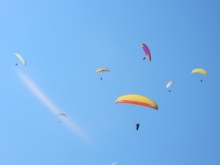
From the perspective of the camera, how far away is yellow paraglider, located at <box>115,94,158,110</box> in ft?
77.7

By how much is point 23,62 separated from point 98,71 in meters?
9.75

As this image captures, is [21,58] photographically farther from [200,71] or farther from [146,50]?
[200,71]

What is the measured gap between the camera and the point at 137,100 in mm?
24359

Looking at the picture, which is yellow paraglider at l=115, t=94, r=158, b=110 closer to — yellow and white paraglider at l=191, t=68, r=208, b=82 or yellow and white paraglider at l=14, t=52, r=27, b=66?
yellow and white paraglider at l=191, t=68, r=208, b=82

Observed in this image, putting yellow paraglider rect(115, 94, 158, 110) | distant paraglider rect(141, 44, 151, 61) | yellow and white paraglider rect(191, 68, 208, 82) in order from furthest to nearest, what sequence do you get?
yellow and white paraglider rect(191, 68, 208, 82) → distant paraglider rect(141, 44, 151, 61) → yellow paraglider rect(115, 94, 158, 110)

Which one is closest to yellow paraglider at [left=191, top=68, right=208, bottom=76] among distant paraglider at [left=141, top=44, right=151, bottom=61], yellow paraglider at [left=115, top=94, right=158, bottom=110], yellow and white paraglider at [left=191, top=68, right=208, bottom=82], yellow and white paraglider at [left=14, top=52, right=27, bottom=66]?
yellow and white paraglider at [left=191, top=68, right=208, bottom=82]

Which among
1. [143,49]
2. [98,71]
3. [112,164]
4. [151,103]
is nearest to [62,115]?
[98,71]

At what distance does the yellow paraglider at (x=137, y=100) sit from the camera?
77.7 feet

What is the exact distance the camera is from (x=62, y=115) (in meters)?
36.6

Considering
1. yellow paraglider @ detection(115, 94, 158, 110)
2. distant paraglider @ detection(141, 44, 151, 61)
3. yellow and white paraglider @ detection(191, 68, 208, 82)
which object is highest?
distant paraglider @ detection(141, 44, 151, 61)

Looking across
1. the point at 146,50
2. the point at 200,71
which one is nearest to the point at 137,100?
the point at 146,50

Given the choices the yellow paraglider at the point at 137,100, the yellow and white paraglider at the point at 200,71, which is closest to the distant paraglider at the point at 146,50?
the yellow and white paraglider at the point at 200,71

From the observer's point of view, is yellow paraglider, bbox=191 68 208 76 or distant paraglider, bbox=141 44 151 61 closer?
distant paraglider, bbox=141 44 151 61

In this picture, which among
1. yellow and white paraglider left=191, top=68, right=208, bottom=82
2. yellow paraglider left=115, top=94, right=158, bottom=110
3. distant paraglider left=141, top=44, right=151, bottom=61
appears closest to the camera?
yellow paraglider left=115, top=94, right=158, bottom=110
